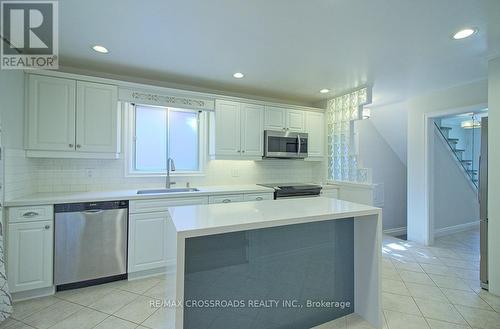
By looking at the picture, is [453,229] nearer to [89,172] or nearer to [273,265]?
[273,265]

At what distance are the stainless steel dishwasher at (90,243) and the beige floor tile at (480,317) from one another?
3331mm

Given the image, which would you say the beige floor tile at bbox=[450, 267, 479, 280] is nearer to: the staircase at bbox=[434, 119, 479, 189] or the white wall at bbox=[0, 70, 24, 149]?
the staircase at bbox=[434, 119, 479, 189]

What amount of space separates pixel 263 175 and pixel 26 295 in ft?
10.6

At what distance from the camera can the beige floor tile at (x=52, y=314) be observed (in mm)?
1967

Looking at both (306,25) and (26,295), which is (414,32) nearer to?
(306,25)

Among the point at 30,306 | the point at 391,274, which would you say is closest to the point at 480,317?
the point at 391,274

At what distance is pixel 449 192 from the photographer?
4793mm

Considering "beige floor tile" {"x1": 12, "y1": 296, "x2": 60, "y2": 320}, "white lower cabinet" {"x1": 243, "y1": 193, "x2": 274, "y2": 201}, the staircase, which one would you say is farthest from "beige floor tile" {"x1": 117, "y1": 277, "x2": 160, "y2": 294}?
the staircase

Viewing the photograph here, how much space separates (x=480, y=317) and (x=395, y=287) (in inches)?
26.2

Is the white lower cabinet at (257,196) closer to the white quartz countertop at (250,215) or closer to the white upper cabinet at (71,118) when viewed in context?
the white quartz countertop at (250,215)

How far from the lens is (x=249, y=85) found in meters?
3.59

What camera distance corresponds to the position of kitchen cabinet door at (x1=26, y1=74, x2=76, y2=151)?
251 centimetres

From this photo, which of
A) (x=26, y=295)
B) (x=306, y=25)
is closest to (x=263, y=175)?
(x=306, y=25)

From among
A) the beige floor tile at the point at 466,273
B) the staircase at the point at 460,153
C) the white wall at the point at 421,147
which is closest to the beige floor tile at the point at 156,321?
the beige floor tile at the point at 466,273
